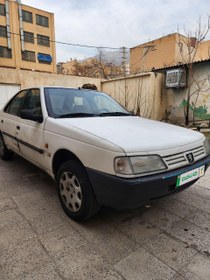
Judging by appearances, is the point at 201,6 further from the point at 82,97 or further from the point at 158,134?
the point at 158,134

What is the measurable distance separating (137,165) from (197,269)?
92 cm

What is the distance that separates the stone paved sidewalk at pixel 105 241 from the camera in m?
A: 1.57

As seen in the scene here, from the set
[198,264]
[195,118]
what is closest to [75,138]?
[198,264]

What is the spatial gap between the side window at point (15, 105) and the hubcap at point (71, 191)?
5.65 ft

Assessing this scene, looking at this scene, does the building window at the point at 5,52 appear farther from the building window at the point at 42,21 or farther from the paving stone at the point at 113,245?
the paving stone at the point at 113,245

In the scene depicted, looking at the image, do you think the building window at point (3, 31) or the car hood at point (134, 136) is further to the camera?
the building window at point (3, 31)

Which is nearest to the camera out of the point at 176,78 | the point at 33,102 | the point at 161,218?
the point at 161,218

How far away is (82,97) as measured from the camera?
9.91ft

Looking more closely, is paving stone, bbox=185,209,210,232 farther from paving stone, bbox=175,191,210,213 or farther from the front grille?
the front grille

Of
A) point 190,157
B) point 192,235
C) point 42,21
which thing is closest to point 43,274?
point 192,235

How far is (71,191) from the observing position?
2.18 m

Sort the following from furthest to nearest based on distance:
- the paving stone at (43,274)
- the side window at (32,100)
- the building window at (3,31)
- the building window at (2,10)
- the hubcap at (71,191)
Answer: the building window at (3,31) < the building window at (2,10) < the side window at (32,100) < the hubcap at (71,191) < the paving stone at (43,274)

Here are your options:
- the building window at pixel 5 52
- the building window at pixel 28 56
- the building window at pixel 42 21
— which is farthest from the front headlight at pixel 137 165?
the building window at pixel 42 21

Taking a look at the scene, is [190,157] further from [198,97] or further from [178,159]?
[198,97]
